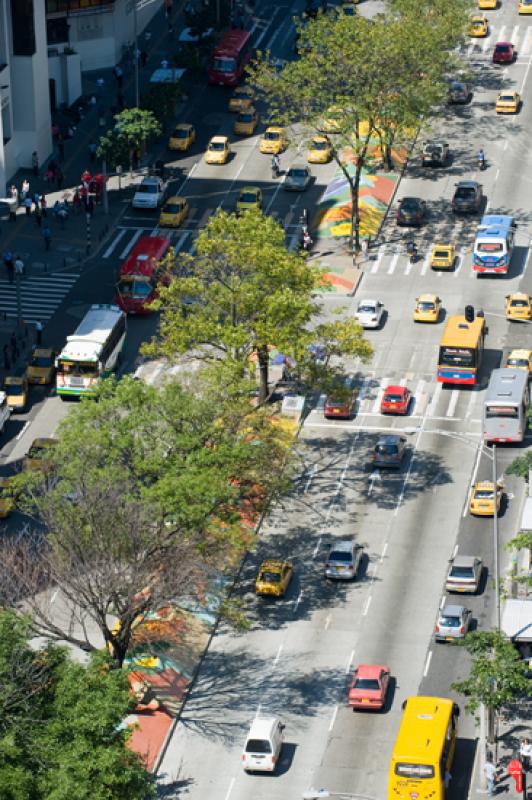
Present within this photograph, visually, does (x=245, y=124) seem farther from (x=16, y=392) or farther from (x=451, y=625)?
(x=451, y=625)

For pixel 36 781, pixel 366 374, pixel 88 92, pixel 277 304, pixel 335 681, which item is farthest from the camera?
pixel 88 92

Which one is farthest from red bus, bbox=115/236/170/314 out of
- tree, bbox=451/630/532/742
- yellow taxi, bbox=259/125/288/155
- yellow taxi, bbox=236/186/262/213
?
tree, bbox=451/630/532/742

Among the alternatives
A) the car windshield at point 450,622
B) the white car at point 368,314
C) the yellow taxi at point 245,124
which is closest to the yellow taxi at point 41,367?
the white car at point 368,314

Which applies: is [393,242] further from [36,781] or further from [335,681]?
[36,781]

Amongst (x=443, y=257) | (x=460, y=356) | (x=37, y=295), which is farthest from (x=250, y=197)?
(x=460, y=356)

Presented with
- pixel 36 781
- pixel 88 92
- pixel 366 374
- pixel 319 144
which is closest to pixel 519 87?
pixel 319 144

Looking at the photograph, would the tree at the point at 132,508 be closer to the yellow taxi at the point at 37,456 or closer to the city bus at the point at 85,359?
the yellow taxi at the point at 37,456

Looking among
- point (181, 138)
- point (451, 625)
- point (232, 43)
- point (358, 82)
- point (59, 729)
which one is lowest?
point (451, 625)
